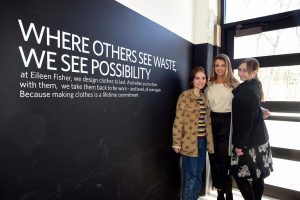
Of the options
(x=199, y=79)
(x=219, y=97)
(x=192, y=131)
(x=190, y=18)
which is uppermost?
(x=190, y=18)

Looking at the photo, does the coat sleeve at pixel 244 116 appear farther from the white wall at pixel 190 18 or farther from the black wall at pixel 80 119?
the white wall at pixel 190 18

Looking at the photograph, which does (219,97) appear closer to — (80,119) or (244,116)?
(244,116)

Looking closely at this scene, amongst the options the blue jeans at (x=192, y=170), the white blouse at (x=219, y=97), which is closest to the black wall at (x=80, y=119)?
the blue jeans at (x=192, y=170)

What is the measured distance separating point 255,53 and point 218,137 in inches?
45.2

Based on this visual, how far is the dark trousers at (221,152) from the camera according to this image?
2.15 metres

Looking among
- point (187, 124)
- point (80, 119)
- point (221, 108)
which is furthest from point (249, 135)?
point (80, 119)

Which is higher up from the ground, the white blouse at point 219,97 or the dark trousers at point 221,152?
the white blouse at point 219,97

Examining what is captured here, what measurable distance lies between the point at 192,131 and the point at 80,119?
1.10m

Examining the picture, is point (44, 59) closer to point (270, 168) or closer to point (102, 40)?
point (102, 40)

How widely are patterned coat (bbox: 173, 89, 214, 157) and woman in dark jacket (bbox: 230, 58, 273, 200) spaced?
33 cm

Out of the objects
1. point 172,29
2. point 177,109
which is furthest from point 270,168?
point 172,29

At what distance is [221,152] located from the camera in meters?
2.19

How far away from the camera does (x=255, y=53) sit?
8.70ft

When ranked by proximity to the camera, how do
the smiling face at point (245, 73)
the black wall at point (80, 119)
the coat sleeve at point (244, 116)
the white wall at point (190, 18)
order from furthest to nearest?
the white wall at point (190, 18) → the smiling face at point (245, 73) → the coat sleeve at point (244, 116) → the black wall at point (80, 119)
